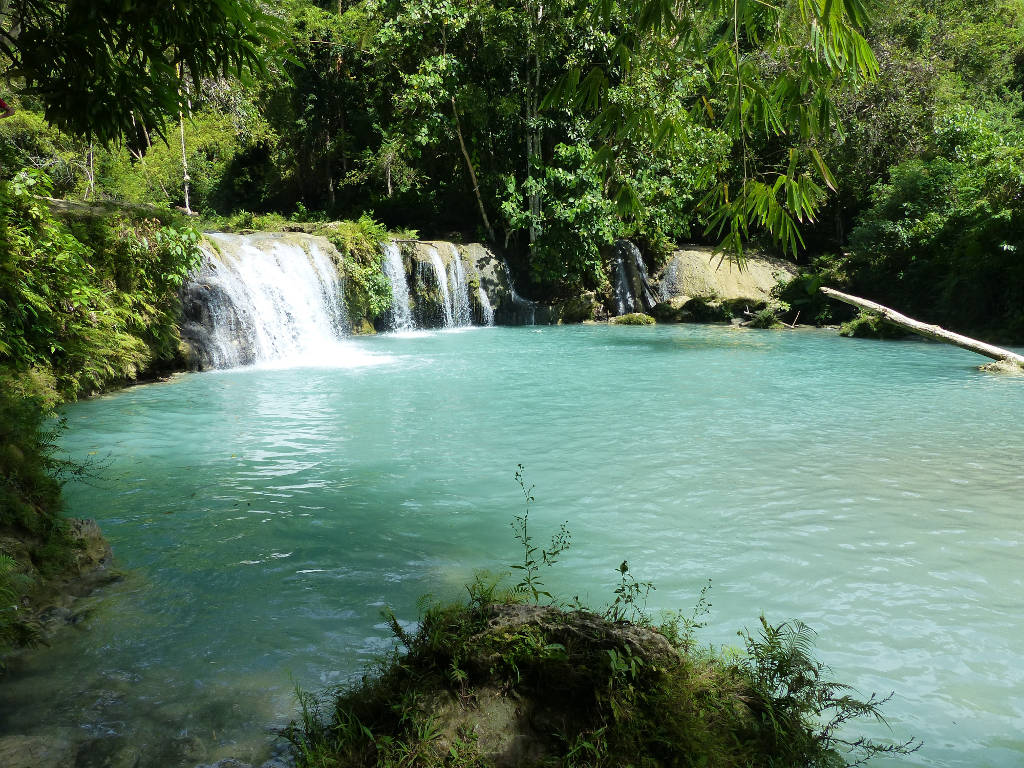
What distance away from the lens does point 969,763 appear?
280 centimetres

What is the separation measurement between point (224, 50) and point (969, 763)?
13.7 feet

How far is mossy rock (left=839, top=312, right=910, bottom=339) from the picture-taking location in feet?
59.0

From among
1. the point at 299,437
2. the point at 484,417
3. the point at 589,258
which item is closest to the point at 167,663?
the point at 299,437

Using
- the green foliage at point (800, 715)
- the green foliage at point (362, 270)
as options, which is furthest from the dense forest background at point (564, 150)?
the green foliage at point (800, 715)

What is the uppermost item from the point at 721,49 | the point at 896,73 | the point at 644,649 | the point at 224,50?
the point at 896,73

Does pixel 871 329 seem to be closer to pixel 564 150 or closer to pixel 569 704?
pixel 564 150

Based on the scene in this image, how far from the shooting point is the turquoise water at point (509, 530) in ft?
10.5

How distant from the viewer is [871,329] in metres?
18.3

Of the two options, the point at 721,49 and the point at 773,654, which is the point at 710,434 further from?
the point at 721,49

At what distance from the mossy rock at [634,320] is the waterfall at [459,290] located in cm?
463

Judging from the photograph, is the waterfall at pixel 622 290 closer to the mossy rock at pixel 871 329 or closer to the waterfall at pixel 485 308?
the waterfall at pixel 485 308

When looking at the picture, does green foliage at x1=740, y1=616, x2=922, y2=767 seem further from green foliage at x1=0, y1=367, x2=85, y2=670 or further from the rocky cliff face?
the rocky cliff face

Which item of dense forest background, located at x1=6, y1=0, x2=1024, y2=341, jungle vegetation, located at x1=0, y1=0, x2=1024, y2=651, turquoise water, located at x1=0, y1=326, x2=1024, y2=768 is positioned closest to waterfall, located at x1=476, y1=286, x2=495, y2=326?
dense forest background, located at x1=6, y1=0, x2=1024, y2=341

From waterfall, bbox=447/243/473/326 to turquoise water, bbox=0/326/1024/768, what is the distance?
11.1m
